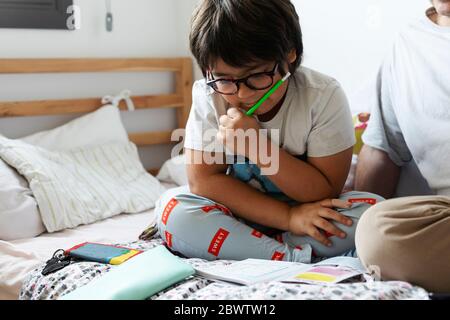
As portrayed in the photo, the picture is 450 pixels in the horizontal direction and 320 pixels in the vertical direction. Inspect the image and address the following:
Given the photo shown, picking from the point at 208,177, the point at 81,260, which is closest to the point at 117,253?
the point at 81,260

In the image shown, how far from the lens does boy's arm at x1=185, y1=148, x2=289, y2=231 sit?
114cm

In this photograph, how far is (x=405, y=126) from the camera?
4.26ft

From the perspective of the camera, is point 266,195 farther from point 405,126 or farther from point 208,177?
point 405,126

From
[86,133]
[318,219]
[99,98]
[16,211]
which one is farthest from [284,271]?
[99,98]

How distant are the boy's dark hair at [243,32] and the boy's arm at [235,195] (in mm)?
237

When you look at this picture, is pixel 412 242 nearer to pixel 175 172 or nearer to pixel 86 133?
pixel 175 172

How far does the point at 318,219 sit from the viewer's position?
3.52 ft

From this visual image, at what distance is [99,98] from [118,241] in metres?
0.87

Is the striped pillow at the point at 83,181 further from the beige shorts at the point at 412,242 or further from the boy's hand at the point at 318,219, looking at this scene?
the beige shorts at the point at 412,242

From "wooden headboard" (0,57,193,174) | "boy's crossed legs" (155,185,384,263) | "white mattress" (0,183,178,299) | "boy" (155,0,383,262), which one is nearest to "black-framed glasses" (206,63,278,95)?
"boy" (155,0,383,262)

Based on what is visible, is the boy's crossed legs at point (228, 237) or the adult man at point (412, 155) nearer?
the adult man at point (412, 155)

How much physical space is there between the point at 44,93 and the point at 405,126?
4.30 ft

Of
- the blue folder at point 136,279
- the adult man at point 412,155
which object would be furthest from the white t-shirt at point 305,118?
the blue folder at point 136,279

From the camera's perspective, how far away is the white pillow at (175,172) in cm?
191
